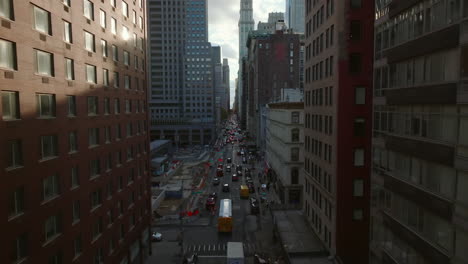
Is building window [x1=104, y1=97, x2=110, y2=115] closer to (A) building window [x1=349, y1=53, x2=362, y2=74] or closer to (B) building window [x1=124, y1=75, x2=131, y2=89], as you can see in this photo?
(B) building window [x1=124, y1=75, x2=131, y2=89]

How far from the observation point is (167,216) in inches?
2266

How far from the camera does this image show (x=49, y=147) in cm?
2255

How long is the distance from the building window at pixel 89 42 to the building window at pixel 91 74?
1465mm

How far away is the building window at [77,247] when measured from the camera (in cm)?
2548

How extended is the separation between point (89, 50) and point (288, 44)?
107m

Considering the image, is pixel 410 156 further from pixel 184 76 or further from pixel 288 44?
pixel 184 76

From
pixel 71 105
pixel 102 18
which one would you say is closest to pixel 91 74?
pixel 71 105

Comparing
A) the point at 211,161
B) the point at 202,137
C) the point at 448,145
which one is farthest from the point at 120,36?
the point at 202,137

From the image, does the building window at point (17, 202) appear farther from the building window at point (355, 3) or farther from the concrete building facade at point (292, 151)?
the concrete building facade at point (292, 151)

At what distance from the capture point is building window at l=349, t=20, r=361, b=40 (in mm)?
33781

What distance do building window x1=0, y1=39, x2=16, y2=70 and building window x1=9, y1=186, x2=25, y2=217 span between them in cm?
695

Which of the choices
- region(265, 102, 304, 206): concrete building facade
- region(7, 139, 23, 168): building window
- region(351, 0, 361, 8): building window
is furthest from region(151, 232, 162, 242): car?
region(351, 0, 361, 8): building window

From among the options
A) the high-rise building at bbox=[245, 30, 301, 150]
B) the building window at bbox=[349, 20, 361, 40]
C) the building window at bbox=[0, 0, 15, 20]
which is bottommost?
the building window at bbox=[0, 0, 15, 20]

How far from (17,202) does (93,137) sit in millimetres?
10918
